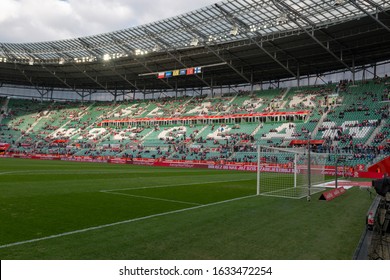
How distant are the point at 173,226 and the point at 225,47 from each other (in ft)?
147

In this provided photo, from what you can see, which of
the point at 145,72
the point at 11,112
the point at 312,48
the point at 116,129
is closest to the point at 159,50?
the point at 145,72

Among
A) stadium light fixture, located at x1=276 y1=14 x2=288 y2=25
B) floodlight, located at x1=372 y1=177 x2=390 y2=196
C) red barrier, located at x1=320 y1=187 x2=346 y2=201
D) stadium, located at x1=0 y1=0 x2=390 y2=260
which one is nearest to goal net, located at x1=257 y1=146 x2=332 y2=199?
stadium, located at x1=0 y1=0 x2=390 y2=260

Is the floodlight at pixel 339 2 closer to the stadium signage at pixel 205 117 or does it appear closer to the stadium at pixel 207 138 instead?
the stadium at pixel 207 138

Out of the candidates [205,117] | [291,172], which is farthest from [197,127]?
[291,172]

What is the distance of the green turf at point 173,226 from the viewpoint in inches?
236

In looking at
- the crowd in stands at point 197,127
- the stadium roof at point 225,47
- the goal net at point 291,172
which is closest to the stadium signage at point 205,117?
the crowd in stands at point 197,127

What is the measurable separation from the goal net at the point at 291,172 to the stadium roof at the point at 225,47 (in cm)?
1626

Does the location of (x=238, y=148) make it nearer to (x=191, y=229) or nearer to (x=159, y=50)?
(x=159, y=50)

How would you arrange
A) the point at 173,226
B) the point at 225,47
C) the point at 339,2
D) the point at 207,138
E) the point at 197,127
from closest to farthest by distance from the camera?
the point at 173,226 → the point at 339,2 → the point at 225,47 → the point at 207,138 → the point at 197,127

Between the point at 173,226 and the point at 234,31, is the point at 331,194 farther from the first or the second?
the point at 234,31

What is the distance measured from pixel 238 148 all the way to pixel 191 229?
3776cm

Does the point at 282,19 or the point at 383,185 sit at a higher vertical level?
the point at 282,19

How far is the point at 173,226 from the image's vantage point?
26.9 ft

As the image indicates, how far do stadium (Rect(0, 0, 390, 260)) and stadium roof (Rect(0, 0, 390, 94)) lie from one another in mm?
→ 285
